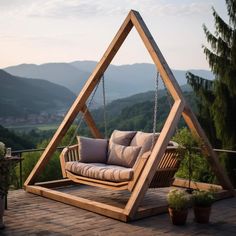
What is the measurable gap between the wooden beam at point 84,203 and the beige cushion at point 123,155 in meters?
1.00

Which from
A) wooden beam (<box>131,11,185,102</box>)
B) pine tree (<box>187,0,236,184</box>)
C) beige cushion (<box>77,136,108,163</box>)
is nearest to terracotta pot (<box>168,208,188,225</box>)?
wooden beam (<box>131,11,185,102</box>)

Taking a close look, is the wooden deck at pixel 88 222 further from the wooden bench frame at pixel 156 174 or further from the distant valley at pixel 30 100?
the distant valley at pixel 30 100

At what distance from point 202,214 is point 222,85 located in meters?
12.6

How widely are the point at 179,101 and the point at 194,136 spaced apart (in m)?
0.61

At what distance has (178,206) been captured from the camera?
4391 millimetres

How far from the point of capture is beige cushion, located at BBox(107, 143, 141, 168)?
19.4 ft

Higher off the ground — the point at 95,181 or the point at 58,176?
the point at 95,181

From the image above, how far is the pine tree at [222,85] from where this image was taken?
1644 centimetres

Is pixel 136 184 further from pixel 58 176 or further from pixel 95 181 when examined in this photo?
pixel 58 176

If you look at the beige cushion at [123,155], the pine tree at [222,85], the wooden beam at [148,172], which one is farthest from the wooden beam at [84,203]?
the pine tree at [222,85]

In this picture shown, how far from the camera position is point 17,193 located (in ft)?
19.9

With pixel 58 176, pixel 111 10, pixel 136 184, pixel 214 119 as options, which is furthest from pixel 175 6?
pixel 58 176

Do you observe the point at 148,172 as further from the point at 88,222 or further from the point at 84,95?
the point at 84,95

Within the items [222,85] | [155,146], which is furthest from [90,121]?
[222,85]
